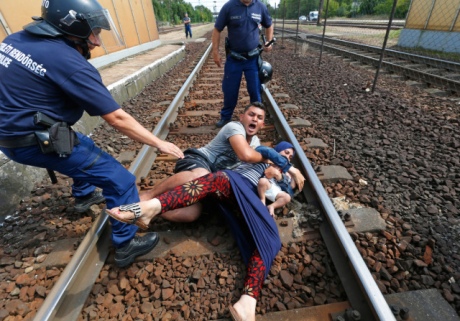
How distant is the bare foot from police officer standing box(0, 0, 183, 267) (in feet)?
1.15

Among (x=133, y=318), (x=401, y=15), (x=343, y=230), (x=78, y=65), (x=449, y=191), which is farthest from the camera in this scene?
(x=401, y=15)

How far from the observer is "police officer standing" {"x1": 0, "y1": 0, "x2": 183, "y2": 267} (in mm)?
1649

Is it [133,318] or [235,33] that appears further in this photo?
[235,33]

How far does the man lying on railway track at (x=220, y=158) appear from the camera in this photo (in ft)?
8.19

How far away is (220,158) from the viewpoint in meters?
2.95

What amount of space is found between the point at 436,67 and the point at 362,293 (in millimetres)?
8239

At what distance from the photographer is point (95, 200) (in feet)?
8.95

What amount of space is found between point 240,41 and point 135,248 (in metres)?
3.34

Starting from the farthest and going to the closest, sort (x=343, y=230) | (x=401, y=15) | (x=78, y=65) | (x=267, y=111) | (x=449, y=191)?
(x=401, y=15), (x=267, y=111), (x=449, y=191), (x=343, y=230), (x=78, y=65)

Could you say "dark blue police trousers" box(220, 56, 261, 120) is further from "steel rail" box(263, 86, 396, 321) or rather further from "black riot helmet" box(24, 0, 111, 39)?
"black riot helmet" box(24, 0, 111, 39)

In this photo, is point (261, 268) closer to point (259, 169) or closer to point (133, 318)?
point (133, 318)

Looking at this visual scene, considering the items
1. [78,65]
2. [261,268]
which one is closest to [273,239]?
[261,268]

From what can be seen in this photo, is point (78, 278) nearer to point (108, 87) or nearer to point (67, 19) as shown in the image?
point (67, 19)

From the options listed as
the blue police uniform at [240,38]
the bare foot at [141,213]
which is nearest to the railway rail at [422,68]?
the blue police uniform at [240,38]
